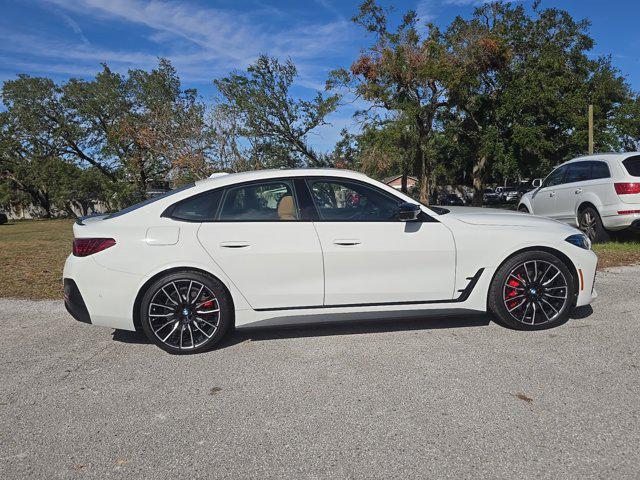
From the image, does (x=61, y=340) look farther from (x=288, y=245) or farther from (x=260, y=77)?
(x=260, y=77)

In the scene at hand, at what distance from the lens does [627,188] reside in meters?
7.34

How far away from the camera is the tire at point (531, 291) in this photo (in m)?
4.09

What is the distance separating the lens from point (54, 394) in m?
3.21

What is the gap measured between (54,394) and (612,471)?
3.53m

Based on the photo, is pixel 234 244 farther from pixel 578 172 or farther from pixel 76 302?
pixel 578 172

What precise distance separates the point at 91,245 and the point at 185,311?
0.99m

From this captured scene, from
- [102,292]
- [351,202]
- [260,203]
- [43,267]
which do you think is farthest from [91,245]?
[43,267]

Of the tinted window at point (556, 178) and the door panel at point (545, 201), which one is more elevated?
the tinted window at point (556, 178)

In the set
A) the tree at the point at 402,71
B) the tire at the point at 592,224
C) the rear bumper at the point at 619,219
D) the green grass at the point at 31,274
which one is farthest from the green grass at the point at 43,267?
the tree at the point at 402,71

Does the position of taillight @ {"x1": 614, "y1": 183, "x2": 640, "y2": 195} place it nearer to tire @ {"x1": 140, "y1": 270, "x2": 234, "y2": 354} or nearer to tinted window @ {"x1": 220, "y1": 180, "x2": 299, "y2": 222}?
tinted window @ {"x1": 220, "y1": 180, "x2": 299, "y2": 222}

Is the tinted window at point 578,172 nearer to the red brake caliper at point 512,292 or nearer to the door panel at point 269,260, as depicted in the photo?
the red brake caliper at point 512,292

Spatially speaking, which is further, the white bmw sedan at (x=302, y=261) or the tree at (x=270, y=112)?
the tree at (x=270, y=112)

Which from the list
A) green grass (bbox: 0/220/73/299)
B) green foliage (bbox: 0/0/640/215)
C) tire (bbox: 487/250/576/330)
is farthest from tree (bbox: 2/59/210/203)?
tire (bbox: 487/250/576/330)

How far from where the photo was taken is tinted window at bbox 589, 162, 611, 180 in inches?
303
